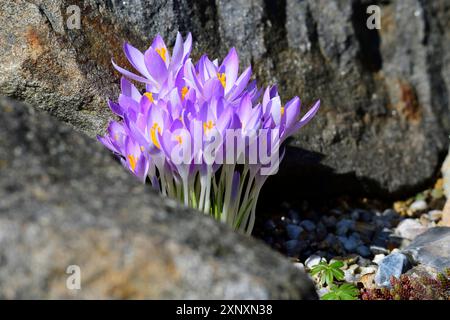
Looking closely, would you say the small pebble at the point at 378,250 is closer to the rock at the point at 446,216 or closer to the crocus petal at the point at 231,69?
the rock at the point at 446,216

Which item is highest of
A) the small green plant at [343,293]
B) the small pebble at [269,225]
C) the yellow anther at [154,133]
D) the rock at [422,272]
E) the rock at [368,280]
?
the yellow anther at [154,133]

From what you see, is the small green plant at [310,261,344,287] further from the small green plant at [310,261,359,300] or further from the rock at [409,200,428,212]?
the rock at [409,200,428,212]

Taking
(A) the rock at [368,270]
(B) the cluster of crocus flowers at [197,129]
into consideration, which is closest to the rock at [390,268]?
(A) the rock at [368,270]

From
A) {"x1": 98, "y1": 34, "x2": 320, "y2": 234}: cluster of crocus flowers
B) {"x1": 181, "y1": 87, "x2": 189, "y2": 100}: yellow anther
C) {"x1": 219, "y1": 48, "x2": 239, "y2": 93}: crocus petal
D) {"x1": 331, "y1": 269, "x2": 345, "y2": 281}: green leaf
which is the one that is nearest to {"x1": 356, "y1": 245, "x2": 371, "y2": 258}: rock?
{"x1": 331, "y1": 269, "x2": 345, "y2": 281}: green leaf

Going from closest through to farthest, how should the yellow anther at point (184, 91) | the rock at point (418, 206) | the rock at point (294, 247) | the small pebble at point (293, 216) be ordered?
1. the yellow anther at point (184, 91)
2. the rock at point (294, 247)
3. the small pebble at point (293, 216)
4. the rock at point (418, 206)

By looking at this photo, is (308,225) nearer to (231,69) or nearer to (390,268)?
(390,268)

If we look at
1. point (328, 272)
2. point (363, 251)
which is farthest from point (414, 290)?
point (363, 251)
